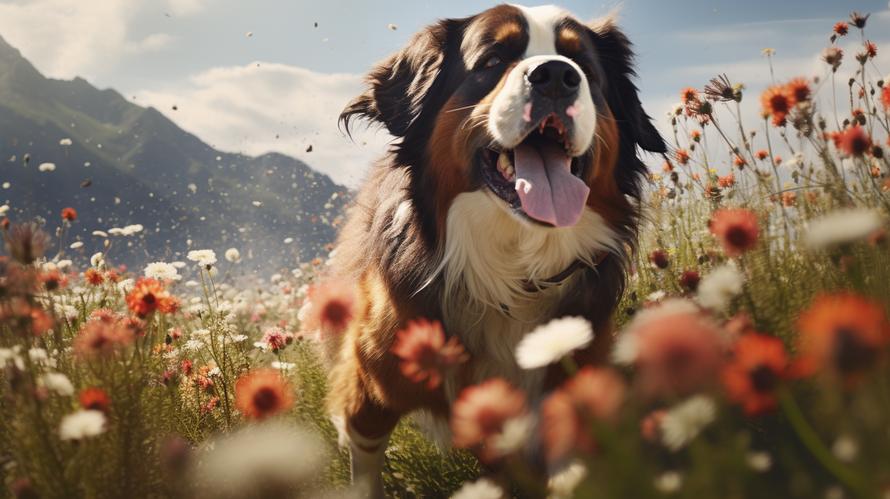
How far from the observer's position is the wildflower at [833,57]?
132 inches

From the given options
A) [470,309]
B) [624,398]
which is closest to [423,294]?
[470,309]

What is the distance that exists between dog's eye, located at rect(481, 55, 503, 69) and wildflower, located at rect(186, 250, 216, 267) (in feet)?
5.24

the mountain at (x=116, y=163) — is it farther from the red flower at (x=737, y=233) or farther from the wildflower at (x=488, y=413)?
the wildflower at (x=488, y=413)

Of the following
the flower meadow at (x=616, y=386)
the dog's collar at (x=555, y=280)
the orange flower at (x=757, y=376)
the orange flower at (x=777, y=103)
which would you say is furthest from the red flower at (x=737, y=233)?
the dog's collar at (x=555, y=280)

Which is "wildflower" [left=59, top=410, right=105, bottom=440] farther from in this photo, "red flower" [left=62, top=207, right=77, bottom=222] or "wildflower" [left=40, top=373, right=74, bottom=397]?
"red flower" [left=62, top=207, right=77, bottom=222]

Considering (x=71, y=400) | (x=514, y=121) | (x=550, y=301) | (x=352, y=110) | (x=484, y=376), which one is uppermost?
(x=352, y=110)

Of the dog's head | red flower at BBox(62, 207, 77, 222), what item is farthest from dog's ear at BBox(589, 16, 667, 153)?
red flower at BBox(62, 207, 77, 222)

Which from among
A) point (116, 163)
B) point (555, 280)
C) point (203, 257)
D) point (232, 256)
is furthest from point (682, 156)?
point (116, 163)

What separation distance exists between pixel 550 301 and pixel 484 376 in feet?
1.29

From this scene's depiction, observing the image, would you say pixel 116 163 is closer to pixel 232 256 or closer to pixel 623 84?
pixel 232 256

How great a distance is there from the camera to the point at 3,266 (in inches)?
71.4

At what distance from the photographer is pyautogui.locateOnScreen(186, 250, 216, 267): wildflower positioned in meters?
3.28

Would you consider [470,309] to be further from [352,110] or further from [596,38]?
[596,38]

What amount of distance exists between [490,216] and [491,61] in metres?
0.61
